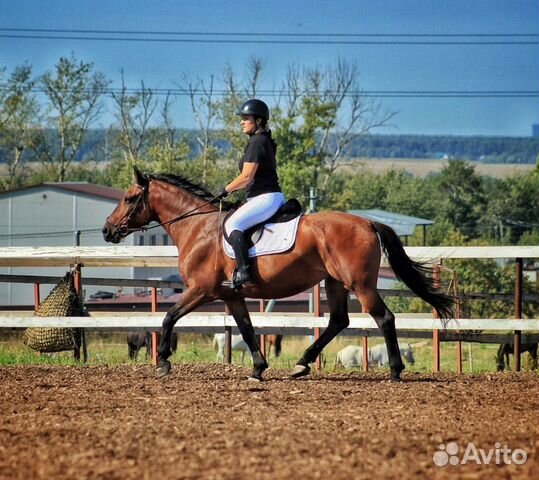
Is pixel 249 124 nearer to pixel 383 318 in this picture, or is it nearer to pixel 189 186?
pixel 189 186

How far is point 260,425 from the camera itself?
697cm

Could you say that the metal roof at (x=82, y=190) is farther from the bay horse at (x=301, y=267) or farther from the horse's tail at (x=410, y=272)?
the horse's tail at (x=410, y=272)

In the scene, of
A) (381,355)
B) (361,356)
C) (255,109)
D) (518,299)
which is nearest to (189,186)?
(255,109)

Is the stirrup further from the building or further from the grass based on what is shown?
the building

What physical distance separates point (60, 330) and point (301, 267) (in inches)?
187

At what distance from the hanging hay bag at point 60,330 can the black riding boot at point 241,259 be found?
4053 mm

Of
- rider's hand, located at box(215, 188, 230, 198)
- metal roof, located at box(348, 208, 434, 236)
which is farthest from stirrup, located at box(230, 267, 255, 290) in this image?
metal roof, located at box(348, 208, 434, 236)

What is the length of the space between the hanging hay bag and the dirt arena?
8.76 ft

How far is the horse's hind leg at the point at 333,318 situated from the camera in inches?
401

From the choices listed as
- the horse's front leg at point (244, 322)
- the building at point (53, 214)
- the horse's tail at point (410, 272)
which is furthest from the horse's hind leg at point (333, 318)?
the building at point (53, 214)

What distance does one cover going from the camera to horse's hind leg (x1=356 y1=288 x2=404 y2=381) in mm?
9602

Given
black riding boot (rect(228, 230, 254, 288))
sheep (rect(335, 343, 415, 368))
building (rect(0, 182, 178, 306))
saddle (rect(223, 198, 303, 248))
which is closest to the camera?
black riding boot (rect(228, 230, 254, 288))

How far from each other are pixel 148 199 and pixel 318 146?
56852 mm

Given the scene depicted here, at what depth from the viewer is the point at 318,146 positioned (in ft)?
221
